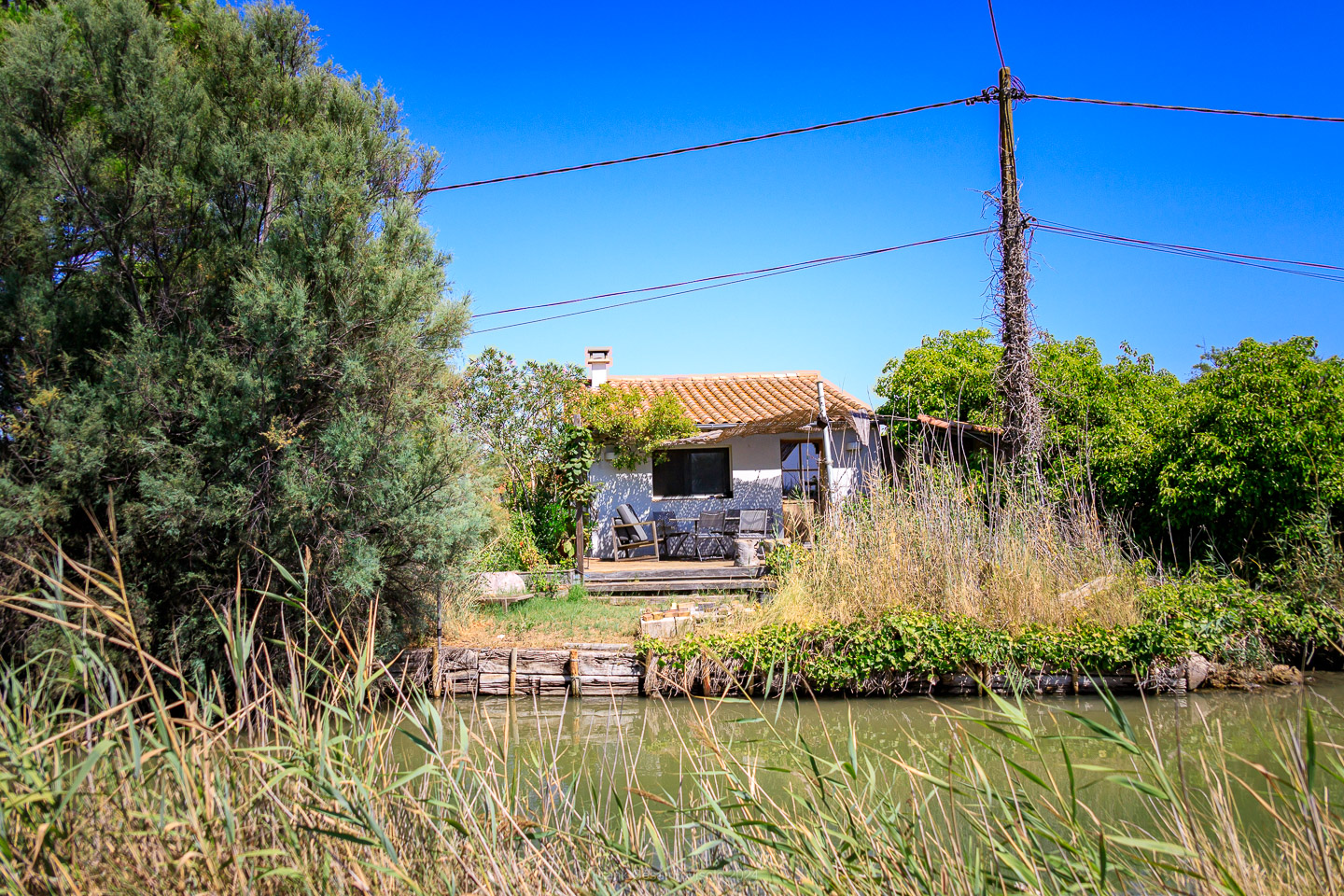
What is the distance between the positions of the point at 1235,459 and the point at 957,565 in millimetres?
3816

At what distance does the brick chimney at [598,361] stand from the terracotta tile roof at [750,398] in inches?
18.6

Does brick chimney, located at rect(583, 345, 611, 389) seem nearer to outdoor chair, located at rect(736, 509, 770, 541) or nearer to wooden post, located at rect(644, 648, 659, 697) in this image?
outdoor chair, located at rect(736, 509, 770, 541)

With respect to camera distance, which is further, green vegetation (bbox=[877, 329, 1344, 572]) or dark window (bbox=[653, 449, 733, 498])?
dark window (bbox=[653, 449, 733, 498])

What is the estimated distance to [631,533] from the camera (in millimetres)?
14156

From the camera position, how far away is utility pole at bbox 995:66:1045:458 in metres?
10.4

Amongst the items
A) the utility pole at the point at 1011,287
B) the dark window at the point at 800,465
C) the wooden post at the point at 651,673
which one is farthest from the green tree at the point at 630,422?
the wooden post at the point at 651,673

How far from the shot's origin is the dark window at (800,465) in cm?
1582

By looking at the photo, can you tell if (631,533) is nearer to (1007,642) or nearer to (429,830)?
(1007,642)

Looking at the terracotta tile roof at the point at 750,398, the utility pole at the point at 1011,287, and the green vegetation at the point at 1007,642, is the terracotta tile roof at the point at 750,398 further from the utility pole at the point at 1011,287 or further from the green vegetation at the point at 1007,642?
the green vegetation at the point at 1007,642

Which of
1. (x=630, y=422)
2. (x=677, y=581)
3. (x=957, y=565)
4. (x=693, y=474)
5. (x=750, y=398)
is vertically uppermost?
(x=750, y=398)

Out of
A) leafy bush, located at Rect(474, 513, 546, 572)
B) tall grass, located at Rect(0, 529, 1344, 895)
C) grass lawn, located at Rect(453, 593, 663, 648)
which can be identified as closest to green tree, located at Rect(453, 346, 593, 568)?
leafy bush, located at Rect(474, 513, 546, 572)

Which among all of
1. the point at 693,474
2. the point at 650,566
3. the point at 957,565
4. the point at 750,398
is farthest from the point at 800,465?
the point at 957,565

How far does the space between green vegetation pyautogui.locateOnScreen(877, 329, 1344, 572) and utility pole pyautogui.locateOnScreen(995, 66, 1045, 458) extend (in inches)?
25.3

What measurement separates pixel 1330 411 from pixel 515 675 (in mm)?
9153
